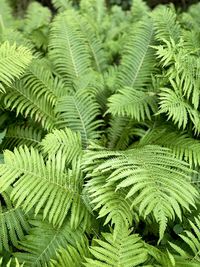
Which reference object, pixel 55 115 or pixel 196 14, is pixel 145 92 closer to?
pixel 55 115

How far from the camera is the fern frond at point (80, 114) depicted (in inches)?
132

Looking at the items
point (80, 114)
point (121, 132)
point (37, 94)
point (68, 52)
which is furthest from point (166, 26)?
point (37, 94)

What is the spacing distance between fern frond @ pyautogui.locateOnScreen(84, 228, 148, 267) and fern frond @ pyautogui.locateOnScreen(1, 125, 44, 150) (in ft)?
4.71

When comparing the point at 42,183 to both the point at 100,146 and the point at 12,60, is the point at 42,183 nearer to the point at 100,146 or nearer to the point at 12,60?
the point at 100,146

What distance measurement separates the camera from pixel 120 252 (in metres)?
2.23

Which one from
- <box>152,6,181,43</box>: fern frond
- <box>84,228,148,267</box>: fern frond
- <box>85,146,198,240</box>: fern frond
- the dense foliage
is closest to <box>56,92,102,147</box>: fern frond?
the dense foliage

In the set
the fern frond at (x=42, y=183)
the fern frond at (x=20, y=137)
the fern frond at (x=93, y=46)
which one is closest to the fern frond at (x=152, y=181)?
the fern frond at (x=42, y=183)

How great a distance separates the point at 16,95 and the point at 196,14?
2989 millimetres

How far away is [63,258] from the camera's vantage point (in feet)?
7.57

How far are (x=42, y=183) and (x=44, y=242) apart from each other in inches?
17.5

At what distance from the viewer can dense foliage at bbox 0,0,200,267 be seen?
2.33m

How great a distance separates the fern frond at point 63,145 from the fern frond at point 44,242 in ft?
1.98

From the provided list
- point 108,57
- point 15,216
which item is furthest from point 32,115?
point 108,57

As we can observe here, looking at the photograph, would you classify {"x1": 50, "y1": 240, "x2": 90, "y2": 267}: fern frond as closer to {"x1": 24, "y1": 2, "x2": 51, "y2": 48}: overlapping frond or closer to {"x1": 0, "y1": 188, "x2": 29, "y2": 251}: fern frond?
{"x1": 0, "y1": 188, "x2": 29, "y2": 251}: fern frond
